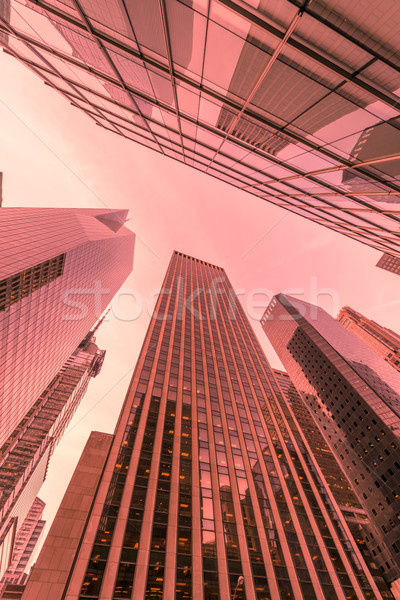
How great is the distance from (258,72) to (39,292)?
77.0 metres

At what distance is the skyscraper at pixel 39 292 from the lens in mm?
59031

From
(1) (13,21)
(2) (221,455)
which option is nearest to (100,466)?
(2) (221,455)

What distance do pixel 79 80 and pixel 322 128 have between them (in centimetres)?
1565

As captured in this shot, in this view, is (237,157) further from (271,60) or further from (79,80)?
(79,80)

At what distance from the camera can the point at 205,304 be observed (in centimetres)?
10069

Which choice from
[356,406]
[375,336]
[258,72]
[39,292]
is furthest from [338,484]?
[375,336]

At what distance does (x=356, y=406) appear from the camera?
85.0 meters

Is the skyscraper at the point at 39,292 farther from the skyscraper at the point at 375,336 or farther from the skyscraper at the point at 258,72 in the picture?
the skyscraper at the point at 375,336

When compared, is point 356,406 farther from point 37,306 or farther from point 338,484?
point 37,306

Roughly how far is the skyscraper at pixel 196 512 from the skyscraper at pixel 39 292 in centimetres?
3484

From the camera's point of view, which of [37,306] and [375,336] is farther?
[375,336]

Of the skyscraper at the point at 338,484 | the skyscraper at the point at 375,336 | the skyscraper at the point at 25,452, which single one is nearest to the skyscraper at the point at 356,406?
the skyscraper at the point at 338,484

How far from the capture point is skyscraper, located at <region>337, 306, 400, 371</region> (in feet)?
465

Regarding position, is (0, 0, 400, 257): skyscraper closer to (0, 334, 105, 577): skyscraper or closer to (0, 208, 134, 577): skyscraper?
(0, 208, 134, 577): skyscraper
